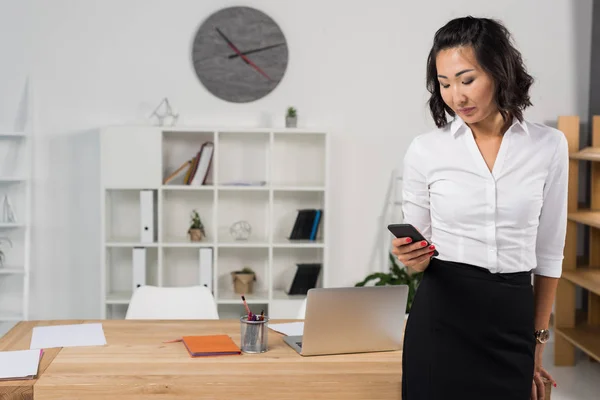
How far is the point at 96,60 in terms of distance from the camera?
15.9 ft

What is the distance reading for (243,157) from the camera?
496 centimetres

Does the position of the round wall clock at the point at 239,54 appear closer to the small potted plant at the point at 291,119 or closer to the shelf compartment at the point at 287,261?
the small potted plant at the point at 291,119

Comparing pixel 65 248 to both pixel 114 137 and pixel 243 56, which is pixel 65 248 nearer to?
pixel 114 137

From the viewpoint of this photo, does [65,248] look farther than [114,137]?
Yes

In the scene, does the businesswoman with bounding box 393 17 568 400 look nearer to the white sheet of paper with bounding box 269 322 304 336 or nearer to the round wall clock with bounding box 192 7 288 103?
the white sheet of paper with bounding box 269 322 304 336

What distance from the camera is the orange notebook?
2257 mm

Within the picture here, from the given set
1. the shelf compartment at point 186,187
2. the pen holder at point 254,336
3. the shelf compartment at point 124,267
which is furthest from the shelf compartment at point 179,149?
the pen holder at point 254,336

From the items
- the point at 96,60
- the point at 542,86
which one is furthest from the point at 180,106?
the point at 542,86

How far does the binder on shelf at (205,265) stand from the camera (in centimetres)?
473

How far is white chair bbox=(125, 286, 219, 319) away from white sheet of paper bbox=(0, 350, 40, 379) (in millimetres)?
927

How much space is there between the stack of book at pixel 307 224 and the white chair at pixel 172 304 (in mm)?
1657

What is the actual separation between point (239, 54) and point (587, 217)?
2415mm

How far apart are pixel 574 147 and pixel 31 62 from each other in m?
3.53

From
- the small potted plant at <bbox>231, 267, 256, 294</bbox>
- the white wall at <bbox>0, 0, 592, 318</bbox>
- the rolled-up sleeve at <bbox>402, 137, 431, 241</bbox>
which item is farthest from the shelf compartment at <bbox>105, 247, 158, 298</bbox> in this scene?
the rolled-up sleeve at <bbox>402, 137, 431, 241</bbox>
